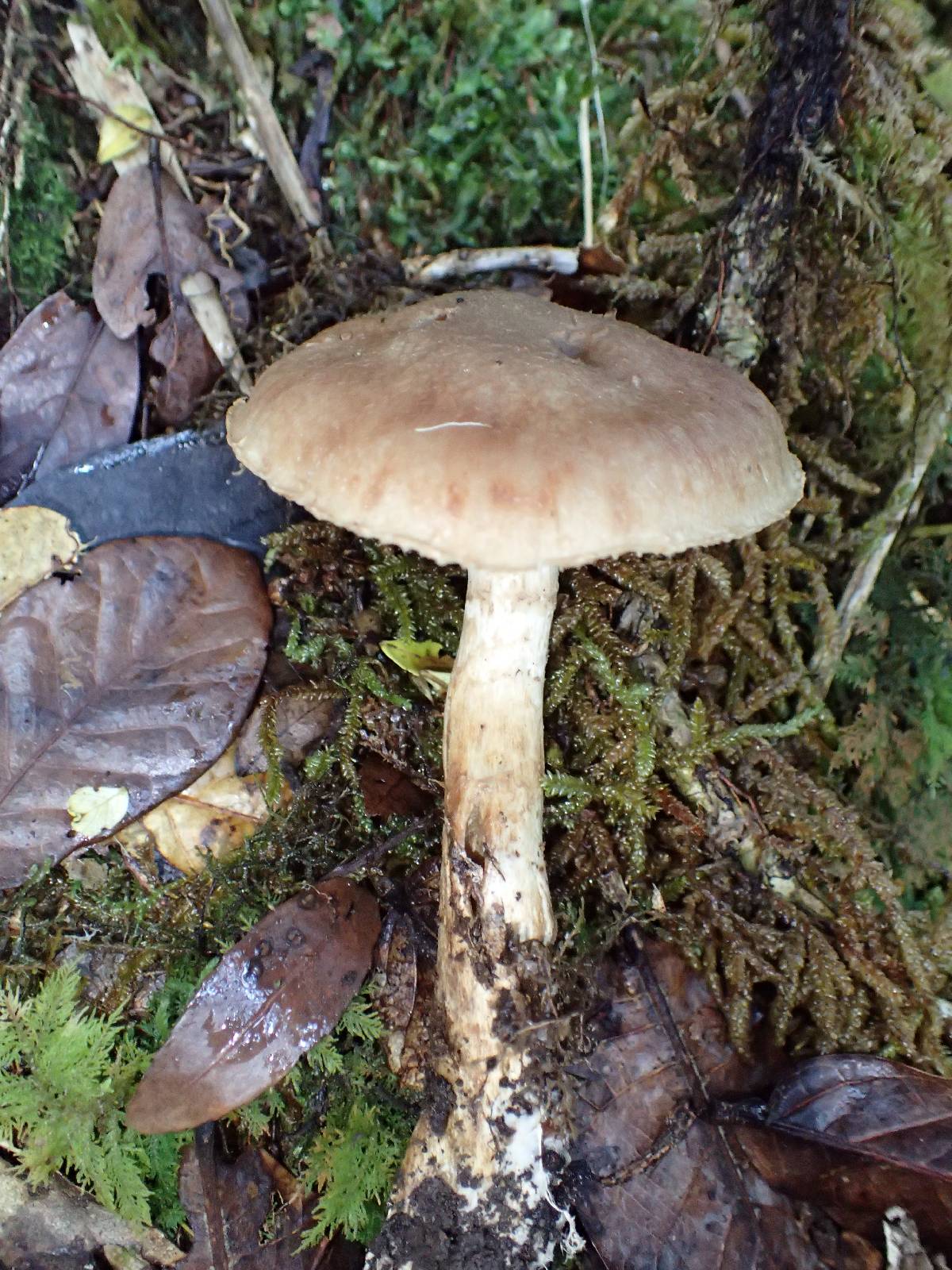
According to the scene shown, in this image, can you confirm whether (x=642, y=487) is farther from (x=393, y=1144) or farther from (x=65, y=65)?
(x=65, y=65)

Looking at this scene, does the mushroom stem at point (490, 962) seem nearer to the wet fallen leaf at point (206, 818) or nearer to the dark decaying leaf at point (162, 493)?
the wet fallen leaf at point (206, 818)

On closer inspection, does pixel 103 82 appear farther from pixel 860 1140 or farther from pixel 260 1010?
pixel 860 1140

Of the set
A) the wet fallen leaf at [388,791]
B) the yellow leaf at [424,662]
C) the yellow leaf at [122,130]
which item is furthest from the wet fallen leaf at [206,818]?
the yellow leaf at [122,130]

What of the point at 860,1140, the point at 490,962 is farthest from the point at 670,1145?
the point at 490,962

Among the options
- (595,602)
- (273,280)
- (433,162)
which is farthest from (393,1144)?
(433,162)

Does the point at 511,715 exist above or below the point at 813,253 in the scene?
below

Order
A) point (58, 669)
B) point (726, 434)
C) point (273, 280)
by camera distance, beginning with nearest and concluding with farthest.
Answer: point (726, 434) < point (58, 669) < point (273, 280)

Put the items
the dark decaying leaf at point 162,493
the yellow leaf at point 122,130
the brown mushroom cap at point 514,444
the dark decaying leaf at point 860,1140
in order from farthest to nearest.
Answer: the dark decaying leaf at point 162,493
the yellow leaf at point 122,130
the dark decaying leaf at point 860,1140
the brown mushroom cap at point 514,444
